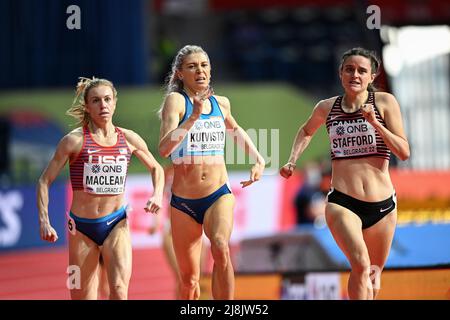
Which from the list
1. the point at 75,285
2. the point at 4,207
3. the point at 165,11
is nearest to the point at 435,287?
the point at 75,285

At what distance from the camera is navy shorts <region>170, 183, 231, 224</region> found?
6.84 m

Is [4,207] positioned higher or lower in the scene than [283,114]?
lower

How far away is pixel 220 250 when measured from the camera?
666 centimetres

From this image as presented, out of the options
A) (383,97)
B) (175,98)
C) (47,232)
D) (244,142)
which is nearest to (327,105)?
(383,97)

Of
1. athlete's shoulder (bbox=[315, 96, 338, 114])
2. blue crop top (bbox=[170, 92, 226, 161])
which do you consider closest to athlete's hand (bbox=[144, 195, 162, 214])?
blue crop top (bbox=[170, 92, 226, 161])

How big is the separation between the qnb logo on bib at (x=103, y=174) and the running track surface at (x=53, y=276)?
3540 mm

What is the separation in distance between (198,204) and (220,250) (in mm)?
382

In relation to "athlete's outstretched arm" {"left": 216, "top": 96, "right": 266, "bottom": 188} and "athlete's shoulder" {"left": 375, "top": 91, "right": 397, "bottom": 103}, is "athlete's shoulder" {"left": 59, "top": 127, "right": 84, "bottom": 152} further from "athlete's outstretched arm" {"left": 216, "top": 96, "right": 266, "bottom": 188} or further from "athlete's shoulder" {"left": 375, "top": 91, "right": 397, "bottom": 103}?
"athlete's shoulder" {"left": 375, "top": 91, "right": 397, "bottom": 103}

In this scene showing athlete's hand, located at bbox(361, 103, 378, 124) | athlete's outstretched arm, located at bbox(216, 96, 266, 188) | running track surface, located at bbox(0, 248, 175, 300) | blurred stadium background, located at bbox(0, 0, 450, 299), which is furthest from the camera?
running track surface, located at bbox(0, 248, 175, 300)

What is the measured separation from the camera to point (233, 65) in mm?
21438

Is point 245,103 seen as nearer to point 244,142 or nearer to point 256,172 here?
point 244,142

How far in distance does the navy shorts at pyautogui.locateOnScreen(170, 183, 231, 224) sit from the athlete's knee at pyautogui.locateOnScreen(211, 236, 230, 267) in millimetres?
255
